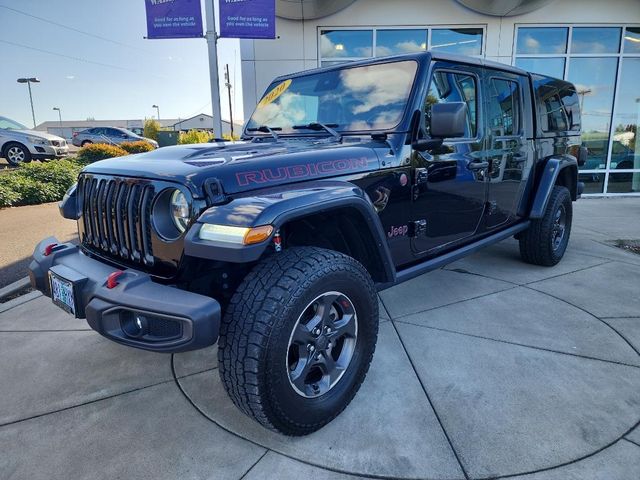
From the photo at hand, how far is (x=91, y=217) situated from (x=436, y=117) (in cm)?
204

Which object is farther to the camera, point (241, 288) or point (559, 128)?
point (559, 128)

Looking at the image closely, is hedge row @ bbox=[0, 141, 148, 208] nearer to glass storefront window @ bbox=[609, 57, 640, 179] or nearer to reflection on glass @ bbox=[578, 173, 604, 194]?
reflection on glass @ bbox=[578, 173, 604, 194]

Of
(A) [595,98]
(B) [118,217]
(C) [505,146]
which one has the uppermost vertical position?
(A) [595,98]

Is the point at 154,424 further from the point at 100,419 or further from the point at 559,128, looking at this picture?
the point at 559,128

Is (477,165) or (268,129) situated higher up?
(268,129)

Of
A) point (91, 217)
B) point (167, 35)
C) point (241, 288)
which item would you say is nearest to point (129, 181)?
point (91, 217)

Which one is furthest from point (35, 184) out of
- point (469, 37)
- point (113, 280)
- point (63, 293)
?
point (469, 37)

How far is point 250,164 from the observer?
6.72ft

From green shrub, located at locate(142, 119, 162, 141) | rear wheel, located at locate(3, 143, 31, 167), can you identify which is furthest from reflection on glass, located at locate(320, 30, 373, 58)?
green shrub, located at locate(142, 119, 162, 141)

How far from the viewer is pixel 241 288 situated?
73.2 inches

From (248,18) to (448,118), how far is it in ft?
19.8

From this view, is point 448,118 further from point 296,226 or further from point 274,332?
point 274,332

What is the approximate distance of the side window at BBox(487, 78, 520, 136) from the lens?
3475 millimetres

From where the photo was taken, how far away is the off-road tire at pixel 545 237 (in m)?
4.27
